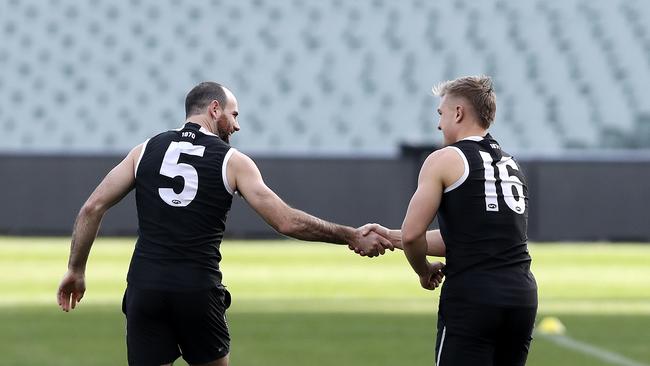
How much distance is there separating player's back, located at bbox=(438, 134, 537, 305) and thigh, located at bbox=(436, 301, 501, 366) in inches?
2.1

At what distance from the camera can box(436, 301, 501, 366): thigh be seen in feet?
19.7

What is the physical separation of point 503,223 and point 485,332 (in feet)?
1.59

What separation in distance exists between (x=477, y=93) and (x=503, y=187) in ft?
1.41

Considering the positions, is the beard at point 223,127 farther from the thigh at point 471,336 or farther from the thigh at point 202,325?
the thigh at point 471,336

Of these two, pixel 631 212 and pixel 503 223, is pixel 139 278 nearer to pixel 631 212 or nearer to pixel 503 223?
pixel 503 223

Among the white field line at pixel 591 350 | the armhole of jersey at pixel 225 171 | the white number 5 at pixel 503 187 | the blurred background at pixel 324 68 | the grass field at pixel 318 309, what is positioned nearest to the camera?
the white number 5 at pixel 503 187

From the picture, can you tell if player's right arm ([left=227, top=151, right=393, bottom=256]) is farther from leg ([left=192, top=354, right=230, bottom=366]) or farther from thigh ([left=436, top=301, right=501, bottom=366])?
thigh ([left=436, top=301, right=501, bottom=366])

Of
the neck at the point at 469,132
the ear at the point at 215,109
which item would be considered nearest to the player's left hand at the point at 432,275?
the neck at the point at 469,132

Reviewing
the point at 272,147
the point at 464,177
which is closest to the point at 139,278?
the point at 464,177

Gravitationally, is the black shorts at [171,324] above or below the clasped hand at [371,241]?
below

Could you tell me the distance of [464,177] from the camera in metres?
6.04

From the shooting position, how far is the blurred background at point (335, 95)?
32.6 meters

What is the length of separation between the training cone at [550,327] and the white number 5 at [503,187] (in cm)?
806

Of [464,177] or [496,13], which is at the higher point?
[496,13]
